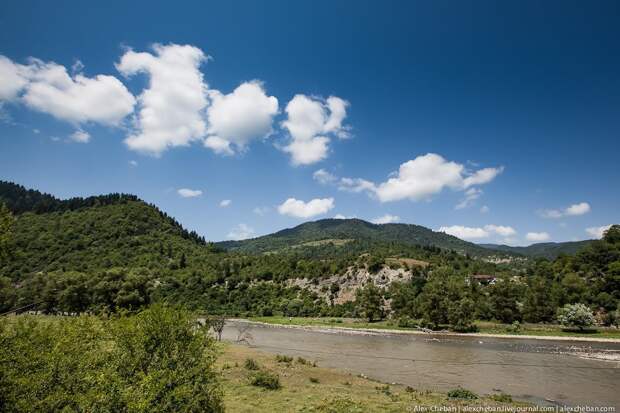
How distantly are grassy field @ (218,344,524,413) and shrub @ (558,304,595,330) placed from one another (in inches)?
2476

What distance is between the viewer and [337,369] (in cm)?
4319

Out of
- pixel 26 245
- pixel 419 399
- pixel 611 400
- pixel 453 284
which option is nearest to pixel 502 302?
pixel 453 284

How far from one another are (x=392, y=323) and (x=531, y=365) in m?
55.7

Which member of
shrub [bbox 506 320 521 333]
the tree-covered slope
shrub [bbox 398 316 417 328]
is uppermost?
the tree-covered slope

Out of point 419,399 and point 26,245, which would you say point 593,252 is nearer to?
point 419,399

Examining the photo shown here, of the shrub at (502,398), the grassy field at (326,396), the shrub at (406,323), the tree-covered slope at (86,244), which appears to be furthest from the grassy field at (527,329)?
the tree-covered slope at (86,244)

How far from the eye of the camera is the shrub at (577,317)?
248 feet

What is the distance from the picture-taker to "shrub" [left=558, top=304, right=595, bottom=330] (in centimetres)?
7550

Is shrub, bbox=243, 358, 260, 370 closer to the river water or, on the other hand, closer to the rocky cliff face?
the river water

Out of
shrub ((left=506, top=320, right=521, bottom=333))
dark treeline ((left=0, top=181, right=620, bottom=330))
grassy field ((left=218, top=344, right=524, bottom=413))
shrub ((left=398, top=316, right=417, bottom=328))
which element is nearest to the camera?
grassy field ((left=218, top=344, right=524, bottom=413))

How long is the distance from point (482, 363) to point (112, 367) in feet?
154

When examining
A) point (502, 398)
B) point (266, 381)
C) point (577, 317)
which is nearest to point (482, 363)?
point (502, 398)

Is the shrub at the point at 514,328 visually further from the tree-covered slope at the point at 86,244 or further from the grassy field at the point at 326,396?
the tree-covered slope at the point at 86,244

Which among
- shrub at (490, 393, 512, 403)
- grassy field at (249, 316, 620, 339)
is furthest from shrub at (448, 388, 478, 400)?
grassy field at (249, 316, 620, 339)
